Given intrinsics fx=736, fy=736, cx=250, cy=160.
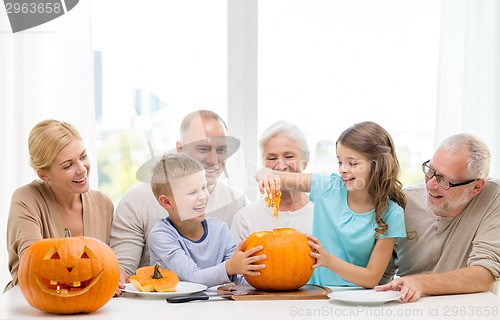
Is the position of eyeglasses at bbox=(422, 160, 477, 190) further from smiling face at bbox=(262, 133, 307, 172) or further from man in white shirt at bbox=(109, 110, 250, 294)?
man in white shirt at bbox=(109, 110, 250, 294)

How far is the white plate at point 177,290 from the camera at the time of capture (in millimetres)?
2225

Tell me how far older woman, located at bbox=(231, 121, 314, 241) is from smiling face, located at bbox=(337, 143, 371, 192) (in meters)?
0.37

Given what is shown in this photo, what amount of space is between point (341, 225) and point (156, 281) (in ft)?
2.32

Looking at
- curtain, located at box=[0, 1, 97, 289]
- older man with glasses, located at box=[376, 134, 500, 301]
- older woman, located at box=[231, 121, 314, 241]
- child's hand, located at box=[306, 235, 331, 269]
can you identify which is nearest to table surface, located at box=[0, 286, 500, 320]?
child's hand, located at box=[306, 235, 331, 269]

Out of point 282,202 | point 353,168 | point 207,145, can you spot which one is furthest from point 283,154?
point 353,168

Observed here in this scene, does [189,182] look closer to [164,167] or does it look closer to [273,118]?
[164,167]

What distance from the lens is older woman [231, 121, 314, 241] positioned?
2873 millimetres

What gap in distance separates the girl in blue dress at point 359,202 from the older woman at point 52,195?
2.21 ft

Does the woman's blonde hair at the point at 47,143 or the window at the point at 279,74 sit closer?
the woman's blonde hair at the point at 47,143

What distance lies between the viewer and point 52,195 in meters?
2.71

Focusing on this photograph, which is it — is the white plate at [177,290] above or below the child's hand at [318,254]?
below

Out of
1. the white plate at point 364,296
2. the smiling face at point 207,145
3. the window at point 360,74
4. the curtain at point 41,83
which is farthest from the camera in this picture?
the window at point 360,74

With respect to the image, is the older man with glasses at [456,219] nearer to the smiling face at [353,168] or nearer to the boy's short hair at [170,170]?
the smiling face at [353,168]

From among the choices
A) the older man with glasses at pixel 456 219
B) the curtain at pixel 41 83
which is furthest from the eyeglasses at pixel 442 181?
the curtain at pixel 41 83
